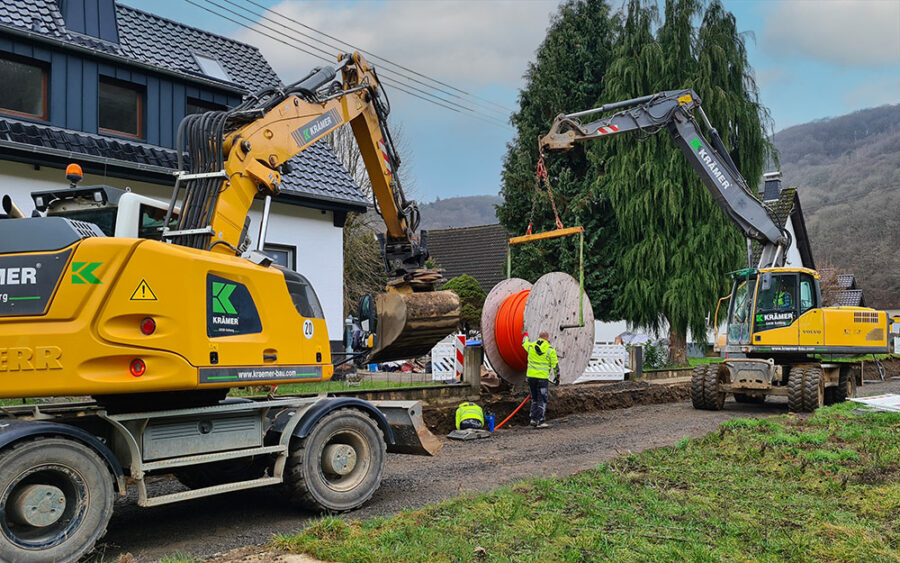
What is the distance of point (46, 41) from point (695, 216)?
19.4 metres

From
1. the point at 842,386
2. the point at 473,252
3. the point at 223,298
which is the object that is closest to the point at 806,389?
the point at 842,386

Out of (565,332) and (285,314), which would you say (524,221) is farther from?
(285,314)

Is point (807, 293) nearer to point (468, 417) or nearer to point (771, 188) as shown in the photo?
point (468, 417)

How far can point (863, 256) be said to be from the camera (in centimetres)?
7512

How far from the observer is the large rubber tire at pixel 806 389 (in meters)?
15.2

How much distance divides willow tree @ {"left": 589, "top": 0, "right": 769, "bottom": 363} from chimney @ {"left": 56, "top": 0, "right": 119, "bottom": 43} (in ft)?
54.1

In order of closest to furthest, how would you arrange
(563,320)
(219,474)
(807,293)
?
1. (219,474)
2. (563,320)
3. (807,293)

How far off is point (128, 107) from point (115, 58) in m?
1.18

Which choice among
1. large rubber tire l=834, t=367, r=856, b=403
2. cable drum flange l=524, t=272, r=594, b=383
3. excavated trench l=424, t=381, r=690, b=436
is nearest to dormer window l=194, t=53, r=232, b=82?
cable drum flange l=524, t=272, r=594, b=383

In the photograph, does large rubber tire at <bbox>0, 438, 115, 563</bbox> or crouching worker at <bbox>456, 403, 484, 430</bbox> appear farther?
crouching worker at <bbox>456, 403, 484, 430</bbox>

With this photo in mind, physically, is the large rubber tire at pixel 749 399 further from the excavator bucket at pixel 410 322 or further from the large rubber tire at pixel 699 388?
the excavator bucket at pixel 410 322

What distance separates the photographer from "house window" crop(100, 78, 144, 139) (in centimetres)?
1470

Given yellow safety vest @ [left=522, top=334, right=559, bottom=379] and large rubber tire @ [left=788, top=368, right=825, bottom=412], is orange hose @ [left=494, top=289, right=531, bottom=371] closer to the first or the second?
yellow safety vest @ [left=522, top=334, right=559, bottom=379]

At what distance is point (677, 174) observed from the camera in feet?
84.5
